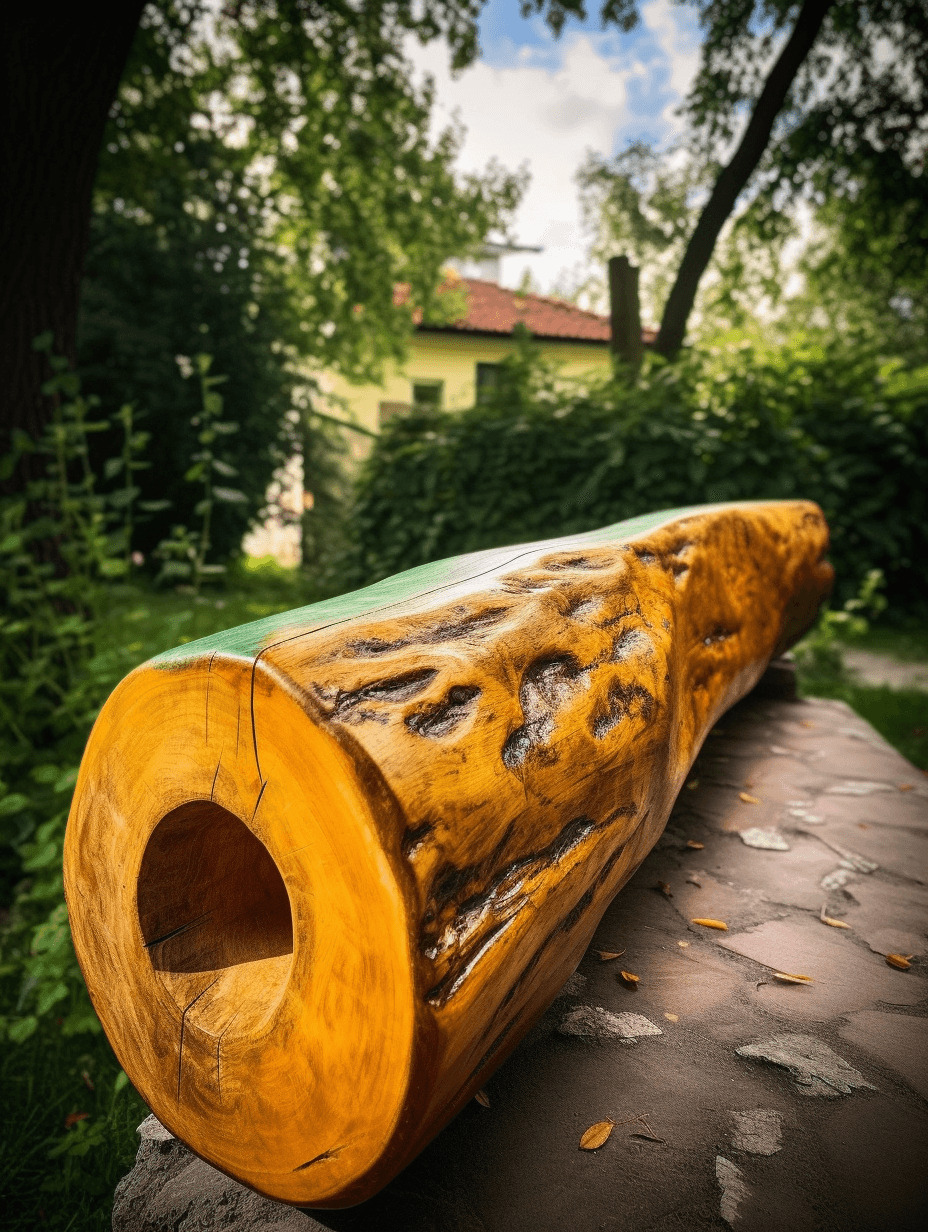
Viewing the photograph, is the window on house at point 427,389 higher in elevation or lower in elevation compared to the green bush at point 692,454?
higher

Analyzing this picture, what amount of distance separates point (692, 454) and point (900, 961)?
4615 millimetres

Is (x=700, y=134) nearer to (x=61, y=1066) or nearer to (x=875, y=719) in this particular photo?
(x=875, y=719)

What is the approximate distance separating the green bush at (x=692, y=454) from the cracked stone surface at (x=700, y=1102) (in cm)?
424

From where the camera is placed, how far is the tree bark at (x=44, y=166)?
3.33 metres

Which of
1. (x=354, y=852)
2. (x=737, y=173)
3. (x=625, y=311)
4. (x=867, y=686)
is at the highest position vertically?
(x=737, y=173)

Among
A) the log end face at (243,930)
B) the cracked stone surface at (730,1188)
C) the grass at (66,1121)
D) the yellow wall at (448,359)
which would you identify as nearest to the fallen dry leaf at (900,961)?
the cracked stone surface at (730,1188)

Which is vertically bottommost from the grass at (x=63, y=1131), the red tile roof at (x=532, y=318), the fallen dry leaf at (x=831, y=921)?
the grass at (x=63, y=1131)

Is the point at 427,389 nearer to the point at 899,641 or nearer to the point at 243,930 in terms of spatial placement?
the point at 899,641

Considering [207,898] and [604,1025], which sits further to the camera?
[604,1025]

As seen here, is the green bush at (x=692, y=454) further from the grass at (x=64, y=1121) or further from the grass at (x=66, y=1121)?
the grass at (x=64, y=1121)

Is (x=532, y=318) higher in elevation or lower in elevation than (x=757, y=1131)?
higher

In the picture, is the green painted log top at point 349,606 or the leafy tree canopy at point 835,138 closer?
the green painted log top at point 349,606

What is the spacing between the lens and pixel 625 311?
6.41 metres

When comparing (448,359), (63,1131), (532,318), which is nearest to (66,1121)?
(63,1131)
